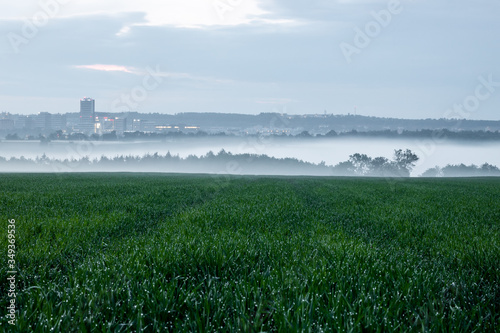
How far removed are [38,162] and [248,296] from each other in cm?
20518

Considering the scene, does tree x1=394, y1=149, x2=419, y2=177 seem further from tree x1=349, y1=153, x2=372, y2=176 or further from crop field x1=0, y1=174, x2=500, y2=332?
crop field x1=0, y1=174, x2=500, y2=332

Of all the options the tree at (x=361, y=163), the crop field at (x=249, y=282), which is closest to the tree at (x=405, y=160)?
the tree at (x=361, y=163)

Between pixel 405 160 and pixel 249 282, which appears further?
pixel 405 160

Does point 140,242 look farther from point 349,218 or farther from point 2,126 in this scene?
point 2,126

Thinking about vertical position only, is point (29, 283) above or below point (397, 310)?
below

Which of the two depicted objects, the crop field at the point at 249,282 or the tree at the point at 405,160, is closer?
the crop field at the point at 249,282

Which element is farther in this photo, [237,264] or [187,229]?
[187,229]

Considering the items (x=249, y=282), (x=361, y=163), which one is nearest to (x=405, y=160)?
(x=361, y=163)

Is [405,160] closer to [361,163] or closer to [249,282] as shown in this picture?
[361,163]

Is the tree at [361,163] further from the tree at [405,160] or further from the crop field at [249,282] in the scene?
the crop field at [249,282]

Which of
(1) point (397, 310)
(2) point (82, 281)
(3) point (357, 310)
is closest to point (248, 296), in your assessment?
(3) point (357, 310)

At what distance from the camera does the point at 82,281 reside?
4.22 m

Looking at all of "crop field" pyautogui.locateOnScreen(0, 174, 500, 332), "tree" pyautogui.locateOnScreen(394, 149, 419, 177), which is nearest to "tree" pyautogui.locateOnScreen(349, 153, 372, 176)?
"tree" pyautogui.locateOnScreen(394, 149, 419, 177)

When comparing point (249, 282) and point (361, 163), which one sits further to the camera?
point (361, 163)
